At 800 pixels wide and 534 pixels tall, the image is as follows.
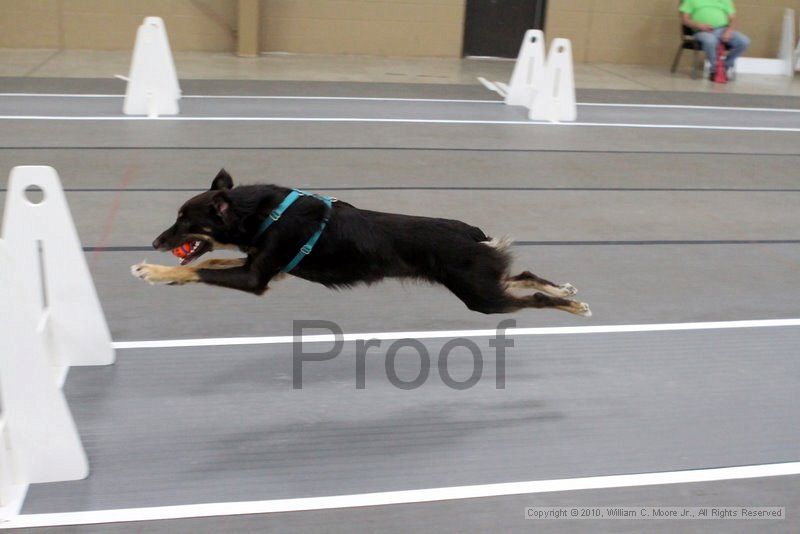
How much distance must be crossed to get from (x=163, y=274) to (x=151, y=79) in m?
5.77

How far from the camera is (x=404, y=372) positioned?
3.70 meters

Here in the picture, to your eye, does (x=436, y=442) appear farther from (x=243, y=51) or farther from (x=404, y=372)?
(x=243, y=51)

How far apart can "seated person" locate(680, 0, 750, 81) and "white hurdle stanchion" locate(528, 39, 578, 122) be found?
454cm

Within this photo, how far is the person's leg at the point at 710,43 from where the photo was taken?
1266 cm

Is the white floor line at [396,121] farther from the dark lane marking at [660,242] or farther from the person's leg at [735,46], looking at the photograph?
→ the dark lane marking at [660,242]

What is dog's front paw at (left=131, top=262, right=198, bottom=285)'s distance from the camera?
3299mm

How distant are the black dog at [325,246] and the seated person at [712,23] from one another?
10.6m

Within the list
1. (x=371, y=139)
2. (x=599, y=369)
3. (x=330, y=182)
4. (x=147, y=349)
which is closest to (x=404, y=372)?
(x=599, y=369)

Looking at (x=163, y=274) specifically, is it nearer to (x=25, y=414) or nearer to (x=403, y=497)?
(x=25, y=414)

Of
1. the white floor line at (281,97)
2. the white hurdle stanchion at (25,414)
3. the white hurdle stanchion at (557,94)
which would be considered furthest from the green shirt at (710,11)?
the white hurdle stanchion at (25,414)

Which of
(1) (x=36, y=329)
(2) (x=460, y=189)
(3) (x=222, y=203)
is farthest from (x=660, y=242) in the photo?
(1) (x=36, y=329)

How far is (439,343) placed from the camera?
4000 mm

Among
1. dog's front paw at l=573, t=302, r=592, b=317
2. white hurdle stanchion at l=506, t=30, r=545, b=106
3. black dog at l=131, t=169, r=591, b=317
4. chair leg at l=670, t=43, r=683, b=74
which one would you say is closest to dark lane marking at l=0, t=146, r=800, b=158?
white hurdle stanchion at l=506, t=30, r=545, b=106

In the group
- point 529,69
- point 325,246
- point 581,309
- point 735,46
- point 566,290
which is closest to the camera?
point 325,246
